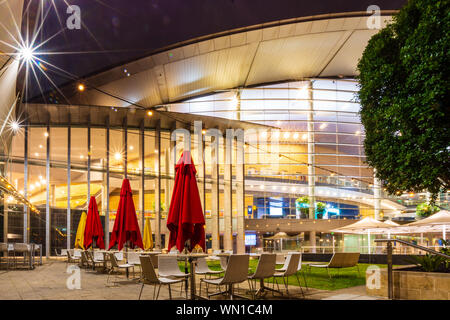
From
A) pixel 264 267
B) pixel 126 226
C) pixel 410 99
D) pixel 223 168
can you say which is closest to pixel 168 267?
pixel 264 267

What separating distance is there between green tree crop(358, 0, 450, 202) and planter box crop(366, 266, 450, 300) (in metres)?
1.79

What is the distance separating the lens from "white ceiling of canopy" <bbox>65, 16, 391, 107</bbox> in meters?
23.0

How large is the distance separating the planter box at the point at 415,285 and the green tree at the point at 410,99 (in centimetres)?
179

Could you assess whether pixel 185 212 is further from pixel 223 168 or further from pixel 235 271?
pixel 223 168

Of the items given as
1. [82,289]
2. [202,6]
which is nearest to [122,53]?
[202,6]

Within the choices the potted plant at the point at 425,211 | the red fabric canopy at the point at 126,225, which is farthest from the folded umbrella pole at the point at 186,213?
the potted plant at the point at 425,211

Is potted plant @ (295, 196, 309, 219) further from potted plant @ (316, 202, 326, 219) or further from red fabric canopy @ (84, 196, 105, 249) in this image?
red fabric canopy @ (84, 196, 105, 249)

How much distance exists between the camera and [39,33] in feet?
46.8

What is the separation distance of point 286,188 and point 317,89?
Answer: 28.3 ft

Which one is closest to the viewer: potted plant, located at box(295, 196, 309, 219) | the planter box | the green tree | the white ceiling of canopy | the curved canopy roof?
the planter box
